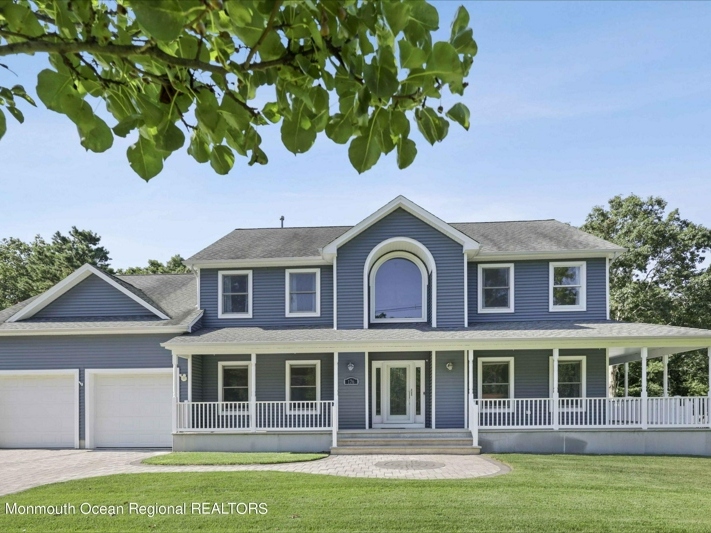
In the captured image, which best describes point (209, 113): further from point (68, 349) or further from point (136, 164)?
point (68, 349)

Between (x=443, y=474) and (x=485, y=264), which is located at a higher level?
(x=485, y=264)

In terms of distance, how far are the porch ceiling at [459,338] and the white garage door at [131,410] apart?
73.2 inches

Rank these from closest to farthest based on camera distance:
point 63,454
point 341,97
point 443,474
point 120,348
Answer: point 341,97, point 443,474, point 63,454, point 120,348

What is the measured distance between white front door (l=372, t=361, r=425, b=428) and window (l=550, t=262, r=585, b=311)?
445cm

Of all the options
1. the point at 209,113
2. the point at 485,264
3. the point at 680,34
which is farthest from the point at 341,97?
the point at 485,264

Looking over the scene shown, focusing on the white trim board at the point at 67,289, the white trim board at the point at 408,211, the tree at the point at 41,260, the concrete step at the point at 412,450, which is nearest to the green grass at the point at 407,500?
the concrete step at the point at 412,450

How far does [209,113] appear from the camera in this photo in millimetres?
2223

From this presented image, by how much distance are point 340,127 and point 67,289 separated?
58.6 ft

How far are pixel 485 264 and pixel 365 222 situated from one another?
3.85m

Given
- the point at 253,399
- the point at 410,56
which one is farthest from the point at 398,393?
the point at 410,56

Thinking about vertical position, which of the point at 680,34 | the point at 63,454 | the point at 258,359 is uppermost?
the point at 680,34

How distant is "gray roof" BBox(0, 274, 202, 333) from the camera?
17047 mm

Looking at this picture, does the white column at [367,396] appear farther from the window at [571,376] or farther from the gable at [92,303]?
the gable at [92,303]

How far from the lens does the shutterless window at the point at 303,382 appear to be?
17.5 meters
